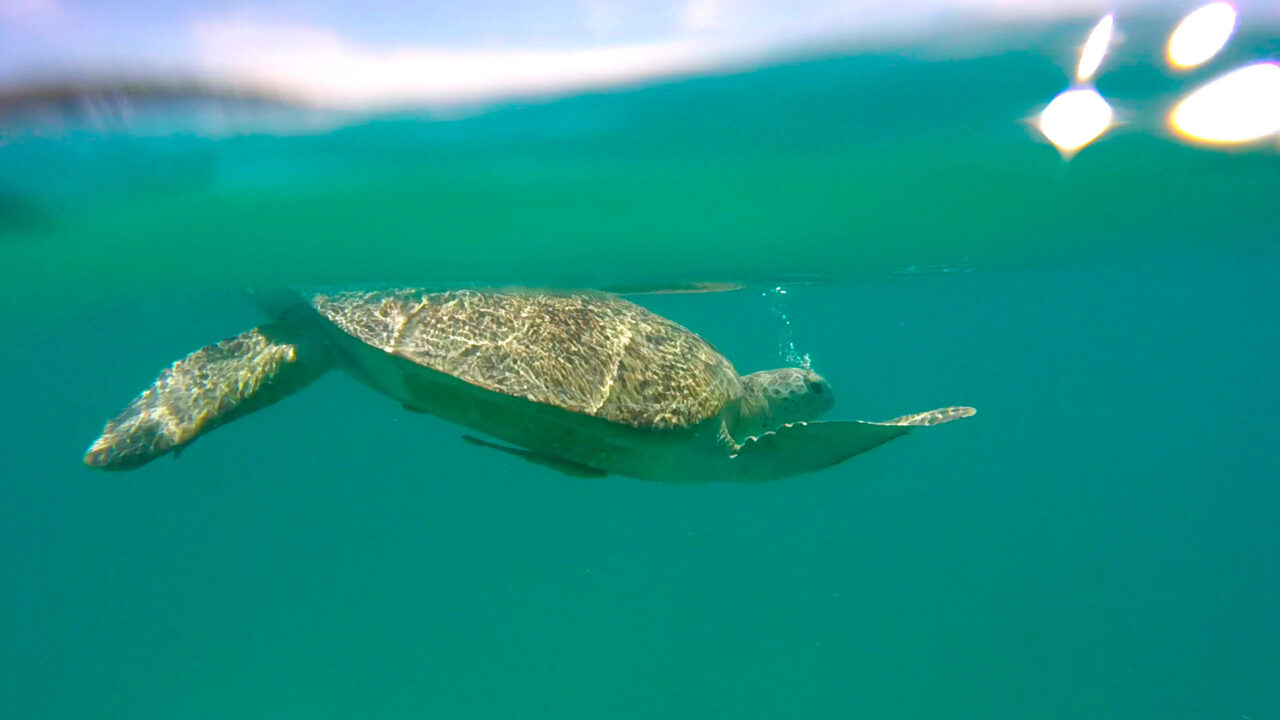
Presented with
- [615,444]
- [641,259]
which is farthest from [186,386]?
[641,259]

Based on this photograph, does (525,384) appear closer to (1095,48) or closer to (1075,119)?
(1095,48)

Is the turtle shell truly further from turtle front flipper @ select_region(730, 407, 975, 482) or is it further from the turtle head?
the turtle head

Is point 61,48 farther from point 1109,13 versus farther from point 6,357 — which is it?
point 6,357

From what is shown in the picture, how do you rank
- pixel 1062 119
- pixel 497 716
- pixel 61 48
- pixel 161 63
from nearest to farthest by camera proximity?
pixel 61 48 → pixel 161 63 → pixel 1062 119 → pixel 497 716

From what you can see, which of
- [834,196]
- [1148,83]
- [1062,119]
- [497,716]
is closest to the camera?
[1148,83]

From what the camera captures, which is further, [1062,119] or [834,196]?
[834,196]

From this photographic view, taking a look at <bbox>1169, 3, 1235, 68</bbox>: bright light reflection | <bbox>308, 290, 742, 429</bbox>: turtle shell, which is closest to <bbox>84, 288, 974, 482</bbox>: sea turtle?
<bbox>308, 290, 742, 429</bbox>: turtle shell

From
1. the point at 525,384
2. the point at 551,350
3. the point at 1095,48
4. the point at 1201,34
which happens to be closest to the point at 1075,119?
the point at 1201,34
